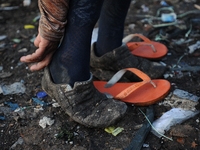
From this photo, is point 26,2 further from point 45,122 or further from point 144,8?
point 45,122

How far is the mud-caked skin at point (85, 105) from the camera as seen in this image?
1.48m

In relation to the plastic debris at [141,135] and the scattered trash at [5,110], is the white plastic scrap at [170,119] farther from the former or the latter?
the scattered trash at [5,110]

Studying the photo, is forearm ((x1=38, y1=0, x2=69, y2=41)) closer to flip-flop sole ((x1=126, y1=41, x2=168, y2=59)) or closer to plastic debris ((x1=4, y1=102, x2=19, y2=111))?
plastic debris ((x1=4, y1=102, x2=19, y2=111))

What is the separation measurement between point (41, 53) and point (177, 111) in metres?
0.77

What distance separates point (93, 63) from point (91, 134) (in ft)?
1.80

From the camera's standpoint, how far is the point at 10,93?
1.81m

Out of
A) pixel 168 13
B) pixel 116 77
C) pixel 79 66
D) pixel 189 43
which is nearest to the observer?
pixel 79 66

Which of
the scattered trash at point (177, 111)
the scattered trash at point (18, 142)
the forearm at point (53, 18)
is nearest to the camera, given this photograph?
the forearm at point (53, 18)

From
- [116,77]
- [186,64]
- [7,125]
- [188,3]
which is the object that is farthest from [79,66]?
[188,3]

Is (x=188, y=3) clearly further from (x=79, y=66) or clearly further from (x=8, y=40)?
(x=79, y=66)

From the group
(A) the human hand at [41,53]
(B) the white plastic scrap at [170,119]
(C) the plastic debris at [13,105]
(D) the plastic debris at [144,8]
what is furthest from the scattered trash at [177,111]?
(D) the plastic debris at [144,8]

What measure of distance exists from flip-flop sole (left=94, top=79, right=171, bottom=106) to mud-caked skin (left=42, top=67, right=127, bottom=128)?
161 millimetres

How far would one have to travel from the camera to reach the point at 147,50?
6.94ft

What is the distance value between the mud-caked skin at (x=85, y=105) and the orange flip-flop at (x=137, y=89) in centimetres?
15
